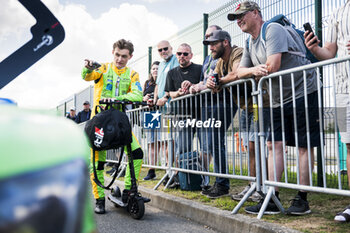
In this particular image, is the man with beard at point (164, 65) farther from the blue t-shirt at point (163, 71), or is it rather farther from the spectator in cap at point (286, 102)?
the spectator in cap at point (286, 102)

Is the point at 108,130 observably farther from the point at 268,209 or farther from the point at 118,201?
the point at 268,209

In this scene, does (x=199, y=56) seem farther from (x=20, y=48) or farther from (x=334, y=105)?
(x=20, y=48)

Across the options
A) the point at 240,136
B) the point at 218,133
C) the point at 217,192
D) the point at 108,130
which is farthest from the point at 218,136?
the point at 108,130

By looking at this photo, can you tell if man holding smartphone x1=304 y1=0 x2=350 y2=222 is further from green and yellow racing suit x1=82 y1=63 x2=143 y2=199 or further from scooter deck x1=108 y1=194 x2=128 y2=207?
scooter deck x1=108 y1=194 x2=128 y2=207

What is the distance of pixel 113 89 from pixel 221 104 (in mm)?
1376

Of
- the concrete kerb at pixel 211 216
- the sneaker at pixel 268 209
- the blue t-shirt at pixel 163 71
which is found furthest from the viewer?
the blue t-shirt at pixel 163 71

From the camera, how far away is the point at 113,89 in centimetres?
468

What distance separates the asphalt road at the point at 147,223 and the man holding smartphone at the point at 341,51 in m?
1.44

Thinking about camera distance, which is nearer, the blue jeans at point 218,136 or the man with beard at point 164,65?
the blue jeans at point 218,136

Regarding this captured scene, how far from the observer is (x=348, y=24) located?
343cm

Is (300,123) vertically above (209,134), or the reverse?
(300,123)

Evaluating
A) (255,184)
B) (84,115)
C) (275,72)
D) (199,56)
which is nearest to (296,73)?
(275,72)

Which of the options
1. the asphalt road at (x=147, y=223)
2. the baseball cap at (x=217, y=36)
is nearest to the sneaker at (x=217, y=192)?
the asphalt road at (x=147, y=223)

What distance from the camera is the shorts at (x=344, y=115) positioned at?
130 inches
